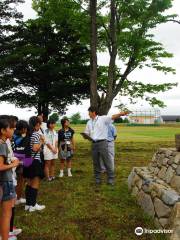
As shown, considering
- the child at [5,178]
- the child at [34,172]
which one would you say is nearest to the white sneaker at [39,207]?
the child at [34,172]

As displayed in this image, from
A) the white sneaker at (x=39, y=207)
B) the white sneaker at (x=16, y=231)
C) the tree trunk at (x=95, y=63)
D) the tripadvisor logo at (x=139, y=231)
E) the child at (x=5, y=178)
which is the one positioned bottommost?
the tripadvisor logo at (x=139, y=231)

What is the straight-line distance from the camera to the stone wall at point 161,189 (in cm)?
612

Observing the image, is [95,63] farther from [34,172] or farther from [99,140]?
[34,172]

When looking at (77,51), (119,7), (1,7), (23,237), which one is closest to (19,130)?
(23,237)

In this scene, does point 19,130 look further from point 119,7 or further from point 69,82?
point 69,82

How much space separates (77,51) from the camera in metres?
25.4

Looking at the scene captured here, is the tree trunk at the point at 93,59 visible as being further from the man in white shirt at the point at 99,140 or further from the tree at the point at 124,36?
the man in white shirt at the point at 99,140

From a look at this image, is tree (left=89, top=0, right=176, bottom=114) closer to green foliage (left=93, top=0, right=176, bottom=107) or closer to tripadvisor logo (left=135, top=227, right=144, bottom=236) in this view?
green foliage (left=93, top=0, right=176, bottom=107)

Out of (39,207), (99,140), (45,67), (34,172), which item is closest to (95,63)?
(45,67)

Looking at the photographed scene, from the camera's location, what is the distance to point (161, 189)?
22.6 feet

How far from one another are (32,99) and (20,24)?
446cm

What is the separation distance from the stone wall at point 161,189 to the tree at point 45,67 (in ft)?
49.7

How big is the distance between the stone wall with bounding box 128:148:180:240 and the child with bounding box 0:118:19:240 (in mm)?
2140

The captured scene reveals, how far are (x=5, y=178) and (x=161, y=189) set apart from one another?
2.75 metres
